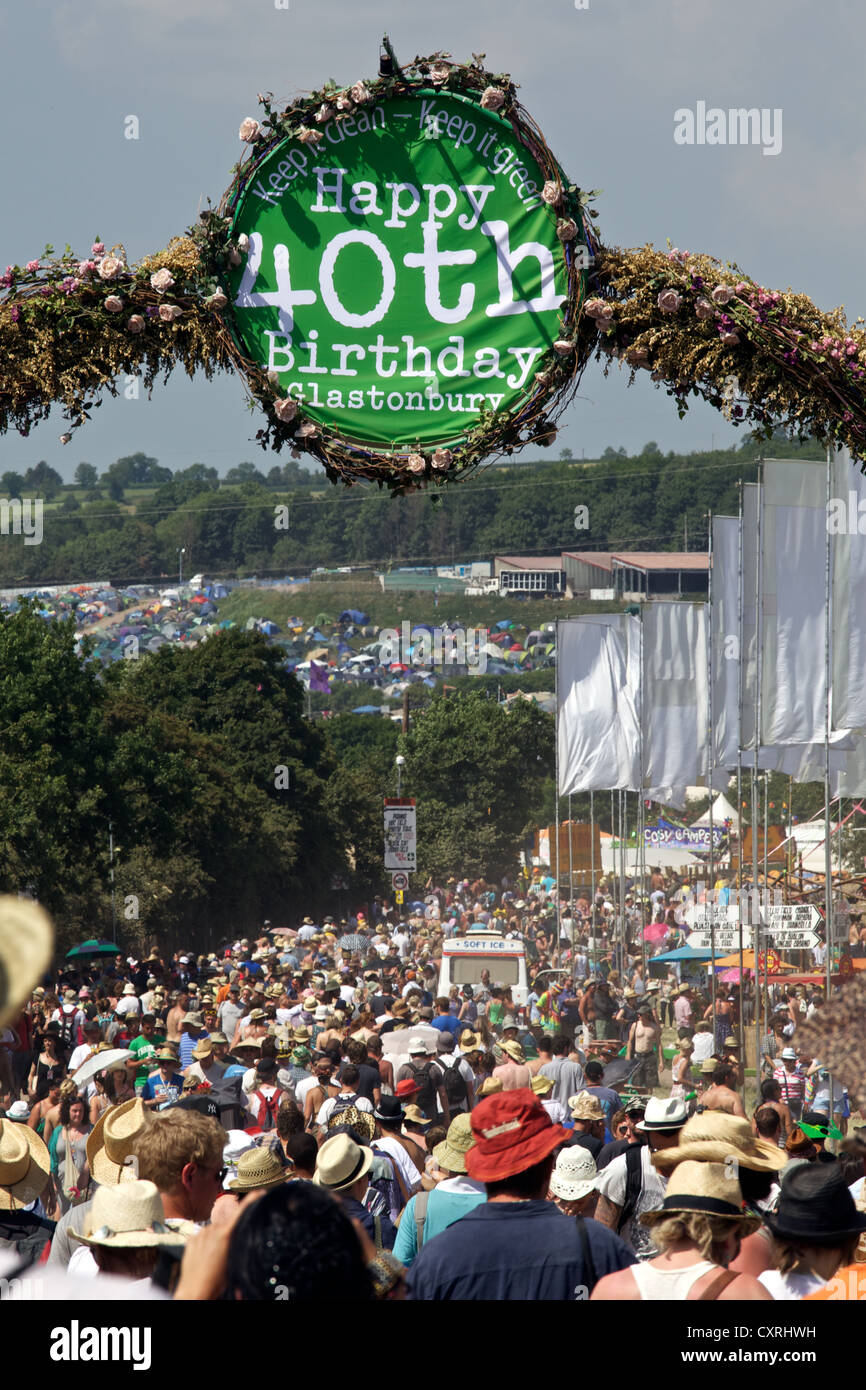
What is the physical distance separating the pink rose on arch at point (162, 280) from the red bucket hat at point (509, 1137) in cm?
506

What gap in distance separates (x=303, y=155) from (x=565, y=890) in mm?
72009

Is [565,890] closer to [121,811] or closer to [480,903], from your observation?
[480,903]

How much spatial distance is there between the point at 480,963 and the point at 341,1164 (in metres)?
21.2

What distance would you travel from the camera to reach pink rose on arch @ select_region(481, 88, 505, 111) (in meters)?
8.28

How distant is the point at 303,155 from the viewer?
8539mm

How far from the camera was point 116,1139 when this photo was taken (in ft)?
21.2

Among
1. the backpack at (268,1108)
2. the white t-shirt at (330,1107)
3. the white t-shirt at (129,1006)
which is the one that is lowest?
the white t-shirt at (129,1006)

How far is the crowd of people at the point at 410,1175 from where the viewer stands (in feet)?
13.4

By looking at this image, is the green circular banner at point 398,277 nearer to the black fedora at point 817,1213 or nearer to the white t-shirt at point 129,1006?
the black fedora at point 817,1213

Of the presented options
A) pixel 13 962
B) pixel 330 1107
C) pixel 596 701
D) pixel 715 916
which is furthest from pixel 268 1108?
pixel 596 701

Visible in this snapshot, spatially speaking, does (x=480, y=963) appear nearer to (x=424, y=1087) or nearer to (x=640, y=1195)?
(x=424, y=1087)

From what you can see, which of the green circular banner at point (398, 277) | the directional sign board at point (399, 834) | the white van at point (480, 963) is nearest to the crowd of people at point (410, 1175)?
the green circular banner at point (398, 277)
